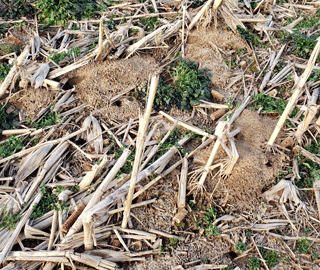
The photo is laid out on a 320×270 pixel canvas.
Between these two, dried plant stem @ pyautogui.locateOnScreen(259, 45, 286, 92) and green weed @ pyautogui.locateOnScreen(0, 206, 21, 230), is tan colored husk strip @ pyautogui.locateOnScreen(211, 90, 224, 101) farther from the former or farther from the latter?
green weed @ pyautogui.locateOnScreen(0, 206, 21, 230)

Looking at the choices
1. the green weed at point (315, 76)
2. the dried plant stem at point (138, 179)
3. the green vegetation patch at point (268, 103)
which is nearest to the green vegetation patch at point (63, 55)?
the dried plant stem at point (138, 179)

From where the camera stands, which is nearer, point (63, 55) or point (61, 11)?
point (63, 55)

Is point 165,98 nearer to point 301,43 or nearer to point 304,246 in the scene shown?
point 304,246

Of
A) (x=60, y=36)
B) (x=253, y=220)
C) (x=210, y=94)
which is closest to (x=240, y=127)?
(x=210, y=94)

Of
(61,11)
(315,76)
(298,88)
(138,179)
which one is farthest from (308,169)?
(61,11)

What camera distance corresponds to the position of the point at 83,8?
701 cm

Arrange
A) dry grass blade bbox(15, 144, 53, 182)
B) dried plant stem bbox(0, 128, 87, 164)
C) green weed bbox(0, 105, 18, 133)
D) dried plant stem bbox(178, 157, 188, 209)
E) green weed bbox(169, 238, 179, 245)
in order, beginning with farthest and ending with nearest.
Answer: green weed bbox(0, 105, 18, 133) < dried plant stem bbox(0, 128, 87, 164) < dry grass blade bbox(15, 144, 53, 182) < dried plant stem bbox(178, 157, 188, 209) < green weed bbox(169, 238, 179, 245)

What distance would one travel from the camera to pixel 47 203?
437 centimetres

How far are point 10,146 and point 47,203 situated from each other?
3.87 ft

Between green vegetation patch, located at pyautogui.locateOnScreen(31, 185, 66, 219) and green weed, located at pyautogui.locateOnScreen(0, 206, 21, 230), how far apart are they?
20 cm

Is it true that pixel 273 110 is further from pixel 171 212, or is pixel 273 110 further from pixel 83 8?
pixel 83 8

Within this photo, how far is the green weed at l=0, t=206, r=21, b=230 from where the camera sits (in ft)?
13.3

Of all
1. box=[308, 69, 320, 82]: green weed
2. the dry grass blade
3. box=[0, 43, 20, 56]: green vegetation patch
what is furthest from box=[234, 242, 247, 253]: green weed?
box=[0, 43, 20, 56]: green vegetation patch

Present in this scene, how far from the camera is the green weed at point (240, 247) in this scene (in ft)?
13.9
